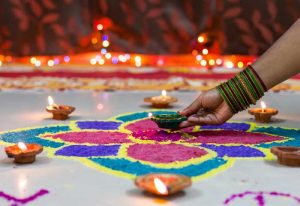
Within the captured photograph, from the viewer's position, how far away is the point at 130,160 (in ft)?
4.19

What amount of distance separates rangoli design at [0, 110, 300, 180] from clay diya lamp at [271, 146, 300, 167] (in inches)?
2.6

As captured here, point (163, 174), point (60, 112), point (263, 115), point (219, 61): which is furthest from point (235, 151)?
point (219, 61)

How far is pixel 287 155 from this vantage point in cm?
124

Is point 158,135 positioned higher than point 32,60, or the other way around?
point 32,60

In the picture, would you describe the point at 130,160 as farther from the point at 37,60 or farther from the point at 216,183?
the point at 37,60

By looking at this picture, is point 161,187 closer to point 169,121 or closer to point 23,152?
point 23,152

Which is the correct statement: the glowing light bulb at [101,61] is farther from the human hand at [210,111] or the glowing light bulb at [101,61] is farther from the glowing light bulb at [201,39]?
the human hand at [210,111]

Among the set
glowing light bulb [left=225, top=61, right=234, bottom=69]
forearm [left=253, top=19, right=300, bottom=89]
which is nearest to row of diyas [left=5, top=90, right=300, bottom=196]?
forearm [left=253, top=19, right=300, bottom=89]

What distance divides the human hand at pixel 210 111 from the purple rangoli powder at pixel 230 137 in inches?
1.5

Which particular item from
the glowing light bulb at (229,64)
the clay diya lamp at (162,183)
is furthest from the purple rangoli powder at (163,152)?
the glowing light bulb at (229,64)

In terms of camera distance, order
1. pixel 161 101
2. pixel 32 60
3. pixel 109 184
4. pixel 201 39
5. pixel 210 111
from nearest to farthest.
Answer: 1. pixel 109 184
2. pixel 210 111
3. pixel 161 101
4. pixel 201 39
5. pixel 32 60

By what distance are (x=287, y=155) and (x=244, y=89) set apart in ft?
1.24

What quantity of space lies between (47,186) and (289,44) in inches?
31.8

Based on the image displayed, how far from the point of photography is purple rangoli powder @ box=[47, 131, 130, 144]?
150cm
